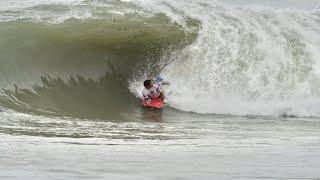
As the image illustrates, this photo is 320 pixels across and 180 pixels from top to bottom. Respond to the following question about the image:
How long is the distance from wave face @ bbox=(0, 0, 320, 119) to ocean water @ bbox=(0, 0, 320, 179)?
0.03m

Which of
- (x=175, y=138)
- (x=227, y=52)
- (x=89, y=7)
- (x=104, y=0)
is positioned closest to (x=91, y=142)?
(x=175, y=138)

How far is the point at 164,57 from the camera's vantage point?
1391cm

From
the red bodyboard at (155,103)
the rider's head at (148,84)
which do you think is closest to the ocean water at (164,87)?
the red bodyboard at (155,103)

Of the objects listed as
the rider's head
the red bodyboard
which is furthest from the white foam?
the rider's head

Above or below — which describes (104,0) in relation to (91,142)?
above

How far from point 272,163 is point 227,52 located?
8.46m

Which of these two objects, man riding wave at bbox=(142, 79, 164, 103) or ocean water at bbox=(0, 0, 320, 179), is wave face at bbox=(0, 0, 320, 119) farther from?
man riding wave at bbox=(142, 79, 164, 103)

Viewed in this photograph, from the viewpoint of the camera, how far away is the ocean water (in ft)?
17.3

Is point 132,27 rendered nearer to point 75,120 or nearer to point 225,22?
point 225,22

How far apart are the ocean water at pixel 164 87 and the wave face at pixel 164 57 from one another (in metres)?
0.03

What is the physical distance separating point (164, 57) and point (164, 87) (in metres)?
1.19

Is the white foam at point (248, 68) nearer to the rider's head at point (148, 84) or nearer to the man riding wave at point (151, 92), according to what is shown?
the man riding wave at point (151, 92)

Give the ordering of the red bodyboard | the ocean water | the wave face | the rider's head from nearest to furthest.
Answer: the ocean water → the wave face → the red bodyboard → the rider's head

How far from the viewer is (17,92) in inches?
426
